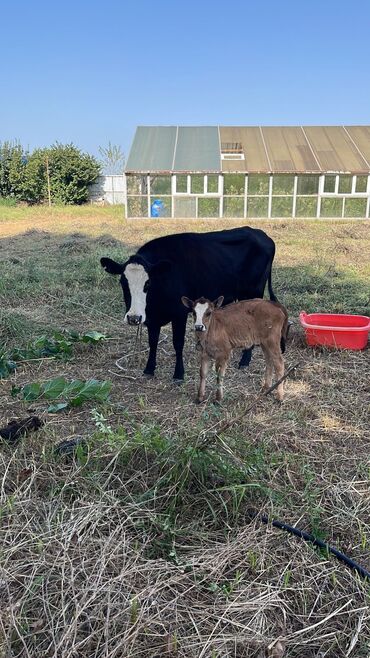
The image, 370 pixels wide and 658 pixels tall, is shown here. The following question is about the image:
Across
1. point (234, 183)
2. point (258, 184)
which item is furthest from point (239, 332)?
point (258, 184)

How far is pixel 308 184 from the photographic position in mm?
20094

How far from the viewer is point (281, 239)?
1482 cm

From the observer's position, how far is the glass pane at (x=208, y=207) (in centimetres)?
2041

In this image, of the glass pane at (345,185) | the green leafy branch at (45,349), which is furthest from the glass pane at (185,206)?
the green leafy branch at (45,349)


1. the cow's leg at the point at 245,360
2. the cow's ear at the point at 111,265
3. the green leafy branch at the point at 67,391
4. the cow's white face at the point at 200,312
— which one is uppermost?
the cow's ear at the point at 111,265

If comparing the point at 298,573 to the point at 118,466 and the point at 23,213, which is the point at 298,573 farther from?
the point at 23,213

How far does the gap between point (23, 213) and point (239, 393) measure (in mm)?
A: 22016

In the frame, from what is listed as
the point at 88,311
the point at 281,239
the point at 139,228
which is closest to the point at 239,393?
the point at 88,311

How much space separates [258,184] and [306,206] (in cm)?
215

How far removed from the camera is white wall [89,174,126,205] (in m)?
29.1

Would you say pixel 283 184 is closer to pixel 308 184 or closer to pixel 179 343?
pixel 308 184

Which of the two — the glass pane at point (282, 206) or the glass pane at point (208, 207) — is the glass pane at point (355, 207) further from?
the glass pane at point (208, 207)

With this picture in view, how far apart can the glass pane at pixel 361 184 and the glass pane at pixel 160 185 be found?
7.55 m

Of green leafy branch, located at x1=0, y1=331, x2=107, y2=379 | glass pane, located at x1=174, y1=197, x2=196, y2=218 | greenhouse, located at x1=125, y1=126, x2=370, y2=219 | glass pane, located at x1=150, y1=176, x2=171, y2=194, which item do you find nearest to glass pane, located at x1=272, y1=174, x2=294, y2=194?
greenhouse, located at x1=125, y1=126, x2=370, y2=219
